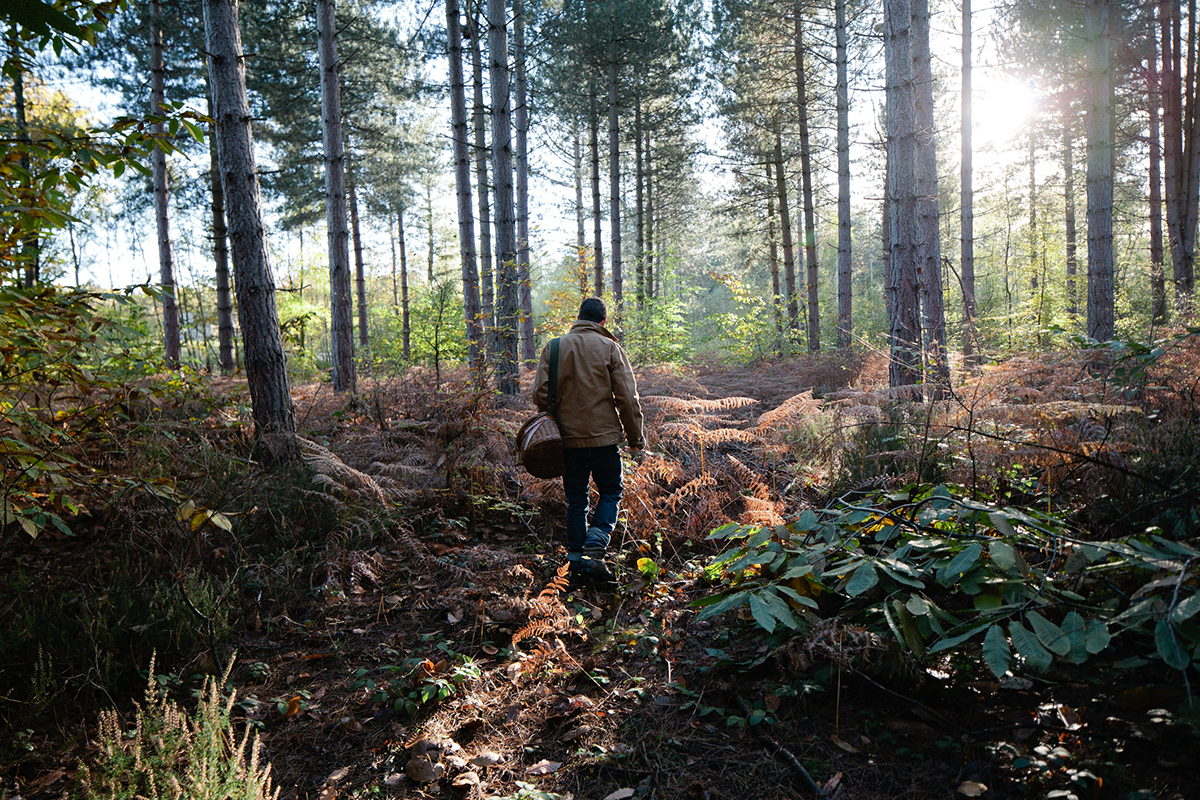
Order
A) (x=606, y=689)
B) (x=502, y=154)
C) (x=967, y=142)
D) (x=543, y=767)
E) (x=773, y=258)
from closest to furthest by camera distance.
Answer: (x=543, y=767)
(x=606, y=689)
(x=502, y=154)
(x=967, y=142)
(x=773, y=258)

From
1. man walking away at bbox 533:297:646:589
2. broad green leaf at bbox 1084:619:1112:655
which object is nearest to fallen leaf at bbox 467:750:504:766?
man walking away at bbox 533:297:646:589

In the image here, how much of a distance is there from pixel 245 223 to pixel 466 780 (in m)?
5.17

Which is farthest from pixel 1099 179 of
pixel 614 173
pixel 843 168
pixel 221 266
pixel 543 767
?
pixel 221 266

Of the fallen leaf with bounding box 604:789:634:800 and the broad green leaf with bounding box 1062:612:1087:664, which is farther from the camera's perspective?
the fallen leaf with bounding box 604:789:634:800

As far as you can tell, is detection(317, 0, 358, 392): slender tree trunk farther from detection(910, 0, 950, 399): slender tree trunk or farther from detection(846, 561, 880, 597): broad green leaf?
detection(910, 0, 950, 399): slender tree trunk

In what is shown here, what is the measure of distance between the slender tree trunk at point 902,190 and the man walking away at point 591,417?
449cm

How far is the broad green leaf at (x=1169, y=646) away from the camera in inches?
68.7

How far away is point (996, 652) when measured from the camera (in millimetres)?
1984

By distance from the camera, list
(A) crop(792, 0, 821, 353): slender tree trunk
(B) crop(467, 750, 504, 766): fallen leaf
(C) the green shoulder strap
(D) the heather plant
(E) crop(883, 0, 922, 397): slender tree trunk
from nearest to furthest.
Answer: (D) the heather plant < (B) crop(467, 750, 504, 766): fallen leaf < (C) the green shoulder strap < (E) crop(883, 0, 922, 397): slender tree trunk < (A) crop(792, 0, 821, 353): slender tree trunk

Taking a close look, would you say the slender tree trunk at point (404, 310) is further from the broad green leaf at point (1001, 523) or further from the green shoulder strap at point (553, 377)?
the broad green leaf at point (1001, 523)

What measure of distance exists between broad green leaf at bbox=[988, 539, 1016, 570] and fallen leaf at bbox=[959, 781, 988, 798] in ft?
2.50

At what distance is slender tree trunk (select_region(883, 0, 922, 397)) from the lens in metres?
7.22

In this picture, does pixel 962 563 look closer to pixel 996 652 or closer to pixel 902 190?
pixel 996 652

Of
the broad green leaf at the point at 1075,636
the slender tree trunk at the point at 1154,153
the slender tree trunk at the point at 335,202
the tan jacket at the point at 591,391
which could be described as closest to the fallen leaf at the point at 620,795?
the broad green leaf at the point at 1075,636
